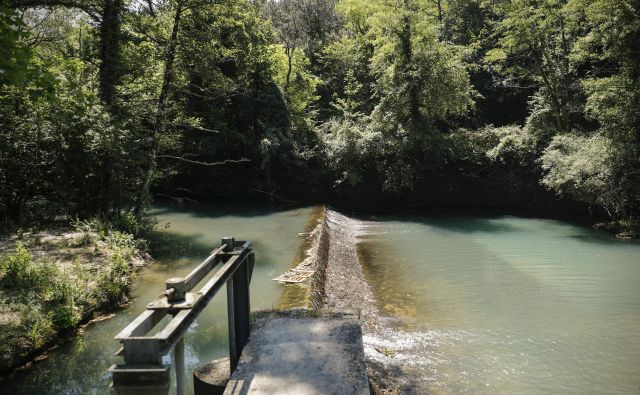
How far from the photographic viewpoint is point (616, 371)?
19.8 feet

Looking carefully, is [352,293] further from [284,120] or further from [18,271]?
[284,120]

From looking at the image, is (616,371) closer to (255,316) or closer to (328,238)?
(255,316)

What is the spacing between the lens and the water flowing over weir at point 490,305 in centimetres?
597

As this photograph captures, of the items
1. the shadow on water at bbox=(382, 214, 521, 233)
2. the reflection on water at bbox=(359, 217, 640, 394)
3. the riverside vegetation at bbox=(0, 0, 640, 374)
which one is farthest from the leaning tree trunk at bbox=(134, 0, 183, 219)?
the shadow on water at bbox=(382, 214, 521, 233)

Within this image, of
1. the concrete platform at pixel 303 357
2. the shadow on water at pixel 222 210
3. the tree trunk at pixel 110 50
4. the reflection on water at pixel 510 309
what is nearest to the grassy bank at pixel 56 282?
the concrete platform at pixel 303 357

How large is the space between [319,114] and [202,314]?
21.3 meters

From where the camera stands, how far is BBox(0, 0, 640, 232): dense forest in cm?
1130

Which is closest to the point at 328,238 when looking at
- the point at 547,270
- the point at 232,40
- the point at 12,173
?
the point at 547,270

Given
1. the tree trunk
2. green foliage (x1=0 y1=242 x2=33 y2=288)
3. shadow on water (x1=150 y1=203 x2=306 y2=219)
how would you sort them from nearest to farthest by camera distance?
green foliage (x1=0 y1=242 x2=33 y2=288) < the tree trunk < shadow on water (x1=150 y1=203 x2=306 y2=219)

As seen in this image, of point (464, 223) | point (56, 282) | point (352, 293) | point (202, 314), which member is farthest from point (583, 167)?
point (56, 282)

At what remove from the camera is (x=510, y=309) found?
8.33 m

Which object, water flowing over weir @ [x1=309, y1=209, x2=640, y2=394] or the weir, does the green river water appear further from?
the weir

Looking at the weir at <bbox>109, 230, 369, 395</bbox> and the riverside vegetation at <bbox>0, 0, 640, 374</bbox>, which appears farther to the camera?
the riverside vegetation at <bbox>0, 0, 640, 374</bbox>

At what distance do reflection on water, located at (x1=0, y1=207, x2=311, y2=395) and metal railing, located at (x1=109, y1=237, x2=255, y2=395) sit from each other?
246cm
